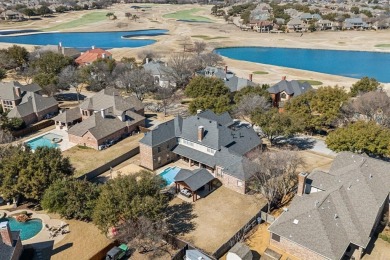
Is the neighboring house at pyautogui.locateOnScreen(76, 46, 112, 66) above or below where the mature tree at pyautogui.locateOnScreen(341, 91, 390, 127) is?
above

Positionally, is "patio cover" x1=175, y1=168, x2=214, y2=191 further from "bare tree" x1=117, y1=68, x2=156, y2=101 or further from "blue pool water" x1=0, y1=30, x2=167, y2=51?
"blue pool water" x1=0, y1=30, x2=167, y2=51

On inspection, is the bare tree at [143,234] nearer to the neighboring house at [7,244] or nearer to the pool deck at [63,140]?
the neighboring house at [7,244]

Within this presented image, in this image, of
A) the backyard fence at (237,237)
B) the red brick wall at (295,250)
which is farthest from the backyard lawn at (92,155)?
the red brick wall at (295,250)

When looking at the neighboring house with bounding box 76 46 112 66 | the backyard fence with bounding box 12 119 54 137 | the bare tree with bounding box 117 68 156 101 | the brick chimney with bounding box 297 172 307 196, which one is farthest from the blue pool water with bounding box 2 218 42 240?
the neighboring house with bounding box 76 46 112 66

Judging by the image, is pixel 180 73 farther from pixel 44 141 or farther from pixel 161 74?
pixel 44 141

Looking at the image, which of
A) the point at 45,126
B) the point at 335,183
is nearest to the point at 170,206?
the point at 335,183

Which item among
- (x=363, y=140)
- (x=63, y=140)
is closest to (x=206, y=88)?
(x=63, y=140)

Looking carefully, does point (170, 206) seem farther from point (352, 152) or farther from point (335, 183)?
point (352, 152)
